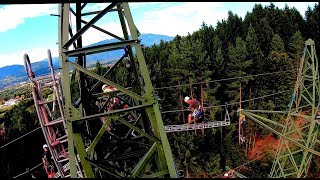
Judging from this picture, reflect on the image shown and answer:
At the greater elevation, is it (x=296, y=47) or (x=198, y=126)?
(x=296, y=47)

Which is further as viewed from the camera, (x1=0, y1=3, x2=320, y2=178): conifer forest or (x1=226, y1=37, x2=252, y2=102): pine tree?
(x1=226, y1=37, x2=252, y2=102): pine tree

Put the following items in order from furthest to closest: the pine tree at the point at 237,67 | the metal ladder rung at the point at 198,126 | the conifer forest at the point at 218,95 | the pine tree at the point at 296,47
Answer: the pine tree at the point at 296,47 → the pine tree at the point at 237,67 → the conifer forest at the point at 218,95 → the metal ladder rung at the point at 198,126

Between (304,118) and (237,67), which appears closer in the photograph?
(304,118)

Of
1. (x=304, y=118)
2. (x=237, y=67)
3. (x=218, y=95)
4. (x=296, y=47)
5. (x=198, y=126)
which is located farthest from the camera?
(x=296, y=47)

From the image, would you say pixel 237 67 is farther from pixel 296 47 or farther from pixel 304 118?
pixel 304 118

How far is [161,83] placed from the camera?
40.2 m

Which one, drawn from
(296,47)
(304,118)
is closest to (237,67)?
(296,47)

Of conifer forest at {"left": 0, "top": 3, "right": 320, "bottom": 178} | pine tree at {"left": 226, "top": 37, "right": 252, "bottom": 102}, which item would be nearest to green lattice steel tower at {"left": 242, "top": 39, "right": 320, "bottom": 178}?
conifer forest at {"left": 0, "top": 3, "right": 320, "bottom": 178}

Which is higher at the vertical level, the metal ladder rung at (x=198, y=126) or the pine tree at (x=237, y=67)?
the pine tree at (x=237, y=67)

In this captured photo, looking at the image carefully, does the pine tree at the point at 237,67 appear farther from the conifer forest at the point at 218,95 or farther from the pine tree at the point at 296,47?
the pine tree at the point at 296,47

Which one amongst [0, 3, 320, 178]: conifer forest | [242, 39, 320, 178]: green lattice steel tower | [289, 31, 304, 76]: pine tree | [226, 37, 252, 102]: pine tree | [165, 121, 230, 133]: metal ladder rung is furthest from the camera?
[289, 31, 304, 76]: pine tree

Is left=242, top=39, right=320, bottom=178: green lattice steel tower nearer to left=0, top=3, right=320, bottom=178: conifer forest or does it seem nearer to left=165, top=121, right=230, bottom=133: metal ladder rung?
left=165, top=121, right=230, bottom=133: metal ladder rung

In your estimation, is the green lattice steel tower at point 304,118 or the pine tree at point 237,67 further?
the pine tree at point 237,67

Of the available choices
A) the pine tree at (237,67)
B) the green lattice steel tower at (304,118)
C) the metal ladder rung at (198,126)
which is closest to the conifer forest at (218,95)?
the pine tree at (237,67)
